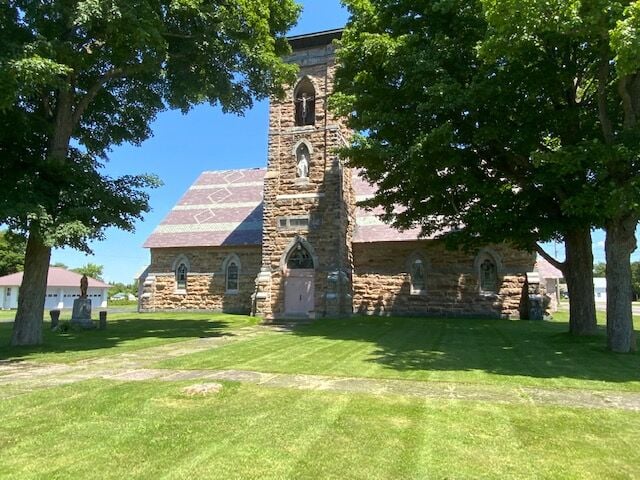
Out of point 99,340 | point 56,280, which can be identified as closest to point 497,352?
point 99,340

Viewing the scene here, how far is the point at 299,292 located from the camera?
2433cm

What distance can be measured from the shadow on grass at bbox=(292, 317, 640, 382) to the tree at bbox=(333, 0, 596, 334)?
217cm

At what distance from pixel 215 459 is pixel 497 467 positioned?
2598 millimetres

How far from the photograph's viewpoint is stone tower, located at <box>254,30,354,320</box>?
23828mm

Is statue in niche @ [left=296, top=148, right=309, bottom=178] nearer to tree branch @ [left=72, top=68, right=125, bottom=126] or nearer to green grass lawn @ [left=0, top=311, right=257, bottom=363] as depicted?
green grass lawn @ [left=0, top=311, right=257, bottom=363]

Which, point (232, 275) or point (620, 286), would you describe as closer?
point (620, 286)

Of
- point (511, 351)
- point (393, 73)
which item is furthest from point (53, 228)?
point (511, 351)

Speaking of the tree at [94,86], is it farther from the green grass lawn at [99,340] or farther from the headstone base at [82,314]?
the headstone base at [82,314]

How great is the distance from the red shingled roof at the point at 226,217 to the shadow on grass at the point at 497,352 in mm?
10525

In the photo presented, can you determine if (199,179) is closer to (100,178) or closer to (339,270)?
(339,270)

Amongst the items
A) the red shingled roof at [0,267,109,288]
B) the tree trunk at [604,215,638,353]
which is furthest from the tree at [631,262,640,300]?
the red shingled roof at [0,267,109,288]

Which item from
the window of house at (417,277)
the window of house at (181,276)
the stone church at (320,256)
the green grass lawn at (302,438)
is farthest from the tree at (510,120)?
the window of house at (181,276)

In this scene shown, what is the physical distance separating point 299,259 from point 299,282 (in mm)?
1192

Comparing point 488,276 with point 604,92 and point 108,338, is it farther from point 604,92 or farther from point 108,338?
point 108,338
